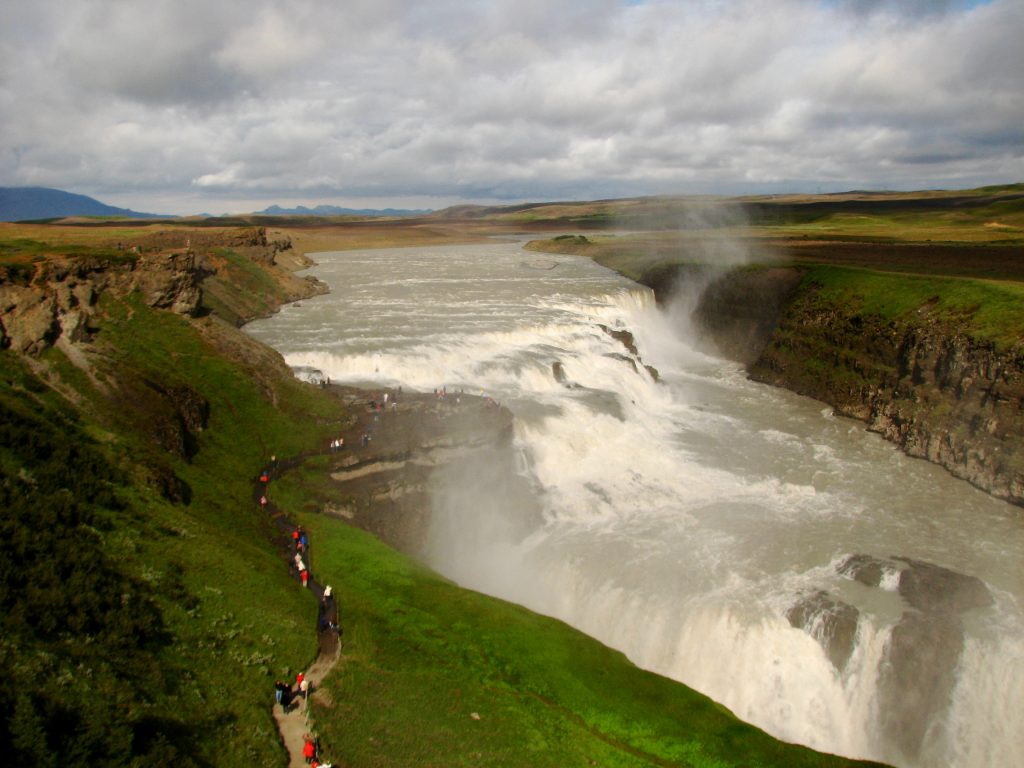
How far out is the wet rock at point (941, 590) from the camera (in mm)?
20859

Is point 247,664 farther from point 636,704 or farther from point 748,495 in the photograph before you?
point 748,495

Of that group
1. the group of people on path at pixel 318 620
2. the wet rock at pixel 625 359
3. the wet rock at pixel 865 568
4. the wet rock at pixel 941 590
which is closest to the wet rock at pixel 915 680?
the wet rock at pixel 941 590

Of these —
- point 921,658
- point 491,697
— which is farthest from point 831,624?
point 491,697

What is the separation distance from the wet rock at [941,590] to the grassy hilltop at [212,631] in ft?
26.2

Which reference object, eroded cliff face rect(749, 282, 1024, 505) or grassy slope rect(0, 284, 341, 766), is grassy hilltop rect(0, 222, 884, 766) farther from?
eroded cliff face rect(749, 282, 1024, 505)

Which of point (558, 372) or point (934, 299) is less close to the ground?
point (934, 299)

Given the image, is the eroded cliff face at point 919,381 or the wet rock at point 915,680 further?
the eroded cliff face at point 919,381

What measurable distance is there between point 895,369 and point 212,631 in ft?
131

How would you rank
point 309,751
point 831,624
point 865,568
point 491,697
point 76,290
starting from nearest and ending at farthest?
point 309,751 → point 491,697 → point 831,624 → point 865,568 → point 76,290

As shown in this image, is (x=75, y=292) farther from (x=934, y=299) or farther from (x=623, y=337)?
(x=934, y=299)

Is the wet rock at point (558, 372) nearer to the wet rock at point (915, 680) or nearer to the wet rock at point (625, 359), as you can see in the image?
the wet rock at point (625, 359)

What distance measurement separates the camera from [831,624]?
20.0 metres

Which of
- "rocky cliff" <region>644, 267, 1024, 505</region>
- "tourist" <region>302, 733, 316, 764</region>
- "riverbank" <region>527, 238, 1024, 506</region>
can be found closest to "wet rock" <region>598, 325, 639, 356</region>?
"rocky cliff" <region>644, 267, 1024, 505</region>

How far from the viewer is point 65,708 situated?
996cm
